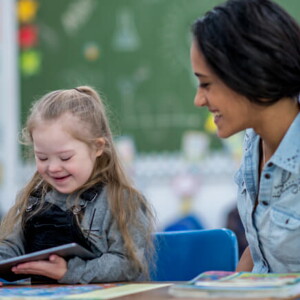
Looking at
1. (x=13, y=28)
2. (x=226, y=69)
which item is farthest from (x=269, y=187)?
(x=13, y=28)

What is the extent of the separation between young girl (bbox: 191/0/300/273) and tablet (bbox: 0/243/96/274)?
1.09 feet

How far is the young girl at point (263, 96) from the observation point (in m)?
1.56

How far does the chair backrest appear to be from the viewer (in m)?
1.92

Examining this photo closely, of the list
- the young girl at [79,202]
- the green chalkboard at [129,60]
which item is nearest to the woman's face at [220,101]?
the young girl at [79,202]

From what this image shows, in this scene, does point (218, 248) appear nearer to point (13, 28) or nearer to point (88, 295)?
point (88, 295)

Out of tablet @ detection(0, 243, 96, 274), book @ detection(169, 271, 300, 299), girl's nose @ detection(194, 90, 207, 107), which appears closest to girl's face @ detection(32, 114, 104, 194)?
tablet @ detection(0, 243, 96, 274)

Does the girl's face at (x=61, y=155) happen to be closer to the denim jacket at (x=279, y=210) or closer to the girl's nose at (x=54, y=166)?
the girl's nose at (x=54, y=166)

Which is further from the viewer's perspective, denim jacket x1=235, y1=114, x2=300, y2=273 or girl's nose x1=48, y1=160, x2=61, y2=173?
girl's nose x1=48, y1=160, x2=61, y2=173

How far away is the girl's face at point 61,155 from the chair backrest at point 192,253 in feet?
0.77

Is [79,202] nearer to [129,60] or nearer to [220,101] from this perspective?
[220,101]

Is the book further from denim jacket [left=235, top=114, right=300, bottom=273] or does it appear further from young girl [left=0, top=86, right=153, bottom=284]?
young girl [left=0, top=86, right=153, bottom=284]

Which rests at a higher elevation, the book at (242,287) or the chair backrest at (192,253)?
the book at (242,287)

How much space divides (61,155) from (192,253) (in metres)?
0.39

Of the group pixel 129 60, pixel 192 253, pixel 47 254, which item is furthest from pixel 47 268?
pixel 129 60
